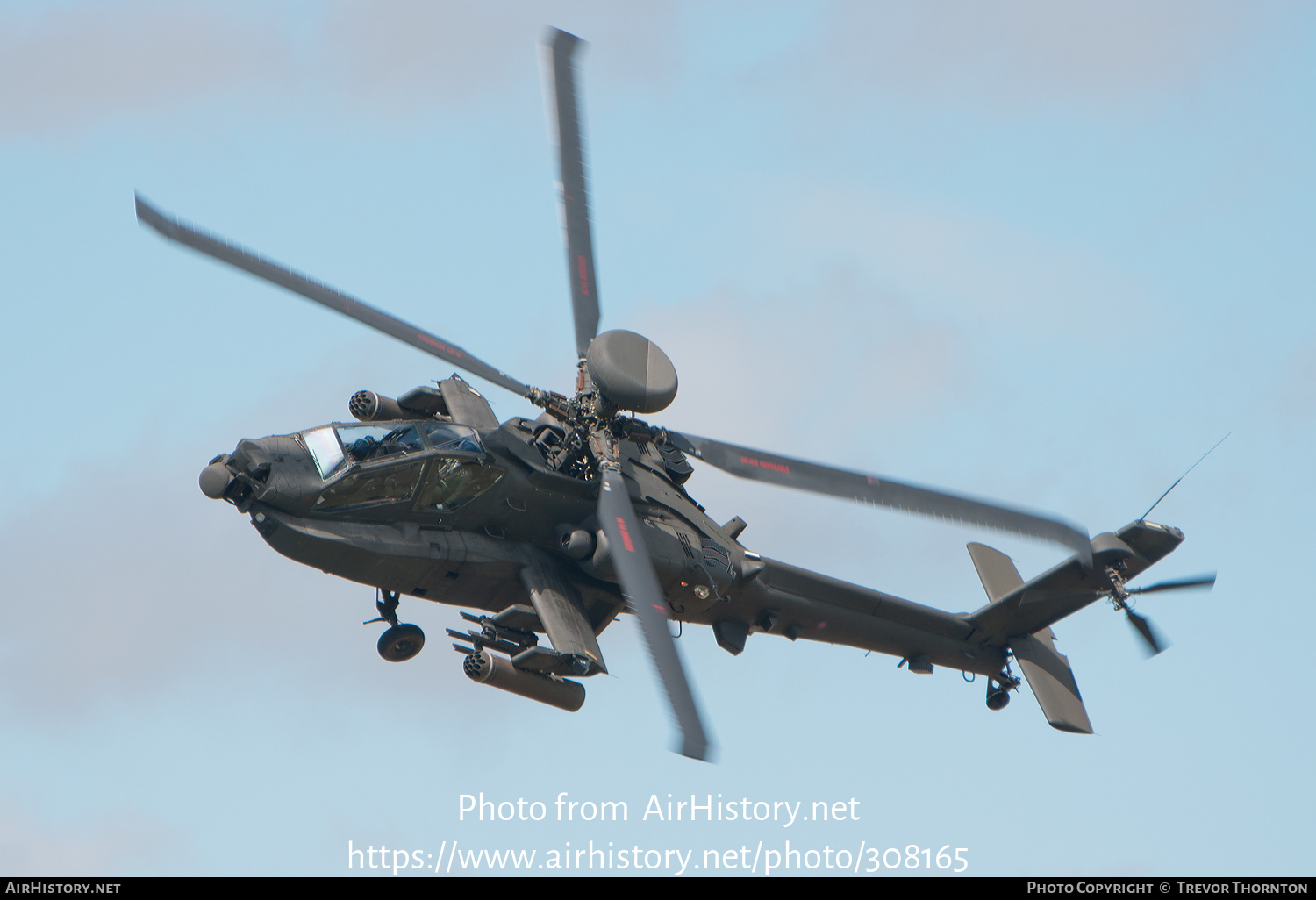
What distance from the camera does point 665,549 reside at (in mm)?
24531

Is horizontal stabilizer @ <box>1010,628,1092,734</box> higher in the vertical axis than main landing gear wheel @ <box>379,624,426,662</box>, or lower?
higher

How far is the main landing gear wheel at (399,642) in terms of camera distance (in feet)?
79.0

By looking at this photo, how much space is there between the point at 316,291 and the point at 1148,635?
13.8 m

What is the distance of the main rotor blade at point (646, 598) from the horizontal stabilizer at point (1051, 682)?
8531 mm

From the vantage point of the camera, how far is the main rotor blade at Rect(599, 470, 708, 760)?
62.6 ft

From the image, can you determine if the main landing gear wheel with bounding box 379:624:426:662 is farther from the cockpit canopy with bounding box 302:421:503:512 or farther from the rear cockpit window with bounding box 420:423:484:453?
the rear cockpit window with bounding box 420:423:484:453

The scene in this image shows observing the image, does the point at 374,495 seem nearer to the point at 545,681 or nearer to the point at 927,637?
the point at 545,681

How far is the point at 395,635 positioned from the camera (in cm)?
2409

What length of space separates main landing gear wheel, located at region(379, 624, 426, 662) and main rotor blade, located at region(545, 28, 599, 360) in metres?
4.77

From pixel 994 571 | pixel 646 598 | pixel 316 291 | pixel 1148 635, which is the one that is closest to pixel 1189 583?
pixel 1148 635

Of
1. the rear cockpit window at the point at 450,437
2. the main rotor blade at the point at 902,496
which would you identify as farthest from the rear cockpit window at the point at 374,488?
the main rotor blade at the point at 902,496

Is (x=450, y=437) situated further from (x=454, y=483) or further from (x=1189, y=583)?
(x=1189, y=583)

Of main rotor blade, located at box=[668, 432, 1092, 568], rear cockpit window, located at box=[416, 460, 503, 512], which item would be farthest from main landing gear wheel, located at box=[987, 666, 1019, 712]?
rear cockpit window, located at box=[416, 460, 503, 512]

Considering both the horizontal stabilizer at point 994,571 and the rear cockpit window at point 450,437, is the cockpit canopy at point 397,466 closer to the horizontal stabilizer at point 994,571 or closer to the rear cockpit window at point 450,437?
the rear cockpit window at point 450,437
